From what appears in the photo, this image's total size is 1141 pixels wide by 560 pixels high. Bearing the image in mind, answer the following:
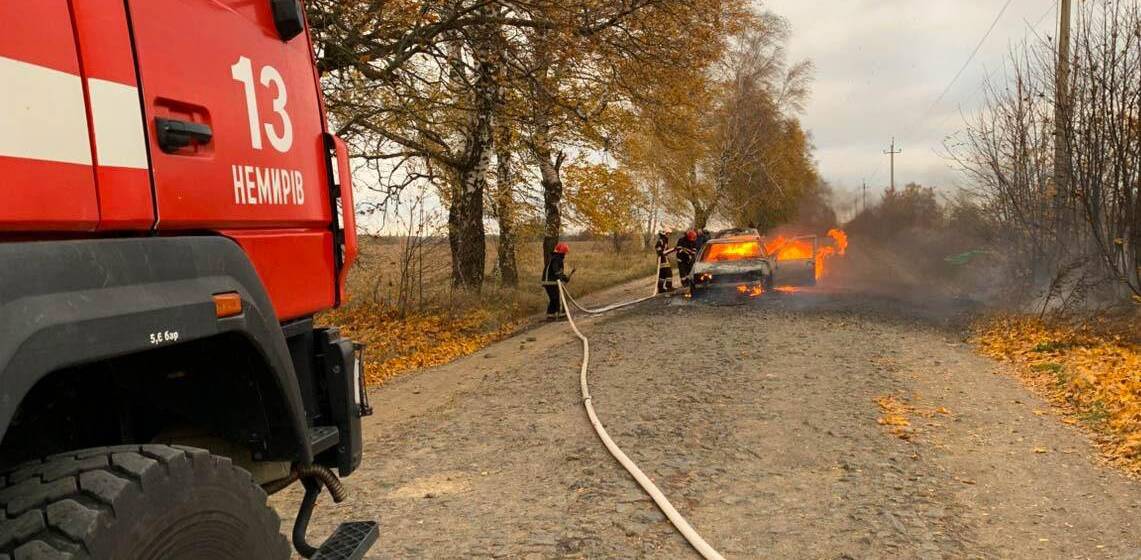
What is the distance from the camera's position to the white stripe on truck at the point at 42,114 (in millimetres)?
1568

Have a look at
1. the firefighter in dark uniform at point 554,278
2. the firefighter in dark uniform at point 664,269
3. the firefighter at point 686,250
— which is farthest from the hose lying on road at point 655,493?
the firefighter at point 686,250

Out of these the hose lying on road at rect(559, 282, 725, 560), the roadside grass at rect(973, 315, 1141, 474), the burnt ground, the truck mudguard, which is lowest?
the roadside grass at rect(973, 315, 1141, 474)

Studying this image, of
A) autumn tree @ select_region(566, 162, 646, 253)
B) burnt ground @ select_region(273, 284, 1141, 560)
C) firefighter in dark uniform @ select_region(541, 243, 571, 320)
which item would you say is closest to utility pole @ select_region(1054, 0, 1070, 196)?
burnt ground @ select_region(273, 284, 1141, 560)

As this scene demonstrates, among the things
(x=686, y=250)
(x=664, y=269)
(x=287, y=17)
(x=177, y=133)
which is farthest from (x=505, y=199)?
(x=177, y=133)

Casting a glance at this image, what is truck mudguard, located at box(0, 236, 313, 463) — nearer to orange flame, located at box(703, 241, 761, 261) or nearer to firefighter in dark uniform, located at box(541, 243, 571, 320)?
firefighter in dark uniform, located at box(541, 243, 571, 320)

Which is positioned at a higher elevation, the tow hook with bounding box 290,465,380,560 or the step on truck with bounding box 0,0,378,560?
the step on truck with bounding box 0,0,378,560

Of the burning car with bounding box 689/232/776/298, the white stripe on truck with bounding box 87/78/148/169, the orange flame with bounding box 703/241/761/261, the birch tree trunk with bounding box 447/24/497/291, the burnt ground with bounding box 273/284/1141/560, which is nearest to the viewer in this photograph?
the white stripe on truck with bounding box 87/78/148/169

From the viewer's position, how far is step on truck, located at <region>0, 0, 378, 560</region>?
1.58 m

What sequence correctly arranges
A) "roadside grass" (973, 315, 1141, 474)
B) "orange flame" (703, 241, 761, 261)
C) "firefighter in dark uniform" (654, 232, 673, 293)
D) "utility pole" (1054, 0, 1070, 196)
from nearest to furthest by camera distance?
"roadside grass" (973, 315, 1141, 474) < "utility pole" (1054, 0, 1070, 196) < "orange flame" (703, 241, 761, 261) < "firefighter in dark uniform" (654, 232, 673, 293)

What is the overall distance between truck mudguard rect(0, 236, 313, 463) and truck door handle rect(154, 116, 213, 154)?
0.84 feet

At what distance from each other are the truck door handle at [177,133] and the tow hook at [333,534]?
45.9 inches

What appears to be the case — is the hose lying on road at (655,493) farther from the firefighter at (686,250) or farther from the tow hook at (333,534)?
the firefighter at (686,250)

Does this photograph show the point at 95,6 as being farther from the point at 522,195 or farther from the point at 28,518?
the point at 522,195

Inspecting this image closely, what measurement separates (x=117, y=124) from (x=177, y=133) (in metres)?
0.23
